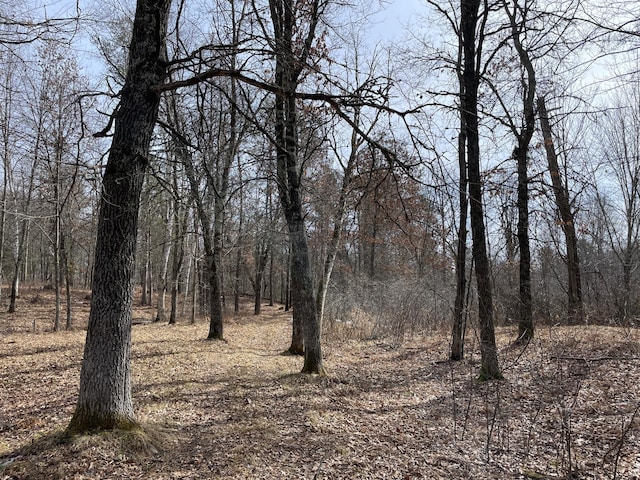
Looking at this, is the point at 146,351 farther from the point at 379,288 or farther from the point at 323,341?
the point at 379,288

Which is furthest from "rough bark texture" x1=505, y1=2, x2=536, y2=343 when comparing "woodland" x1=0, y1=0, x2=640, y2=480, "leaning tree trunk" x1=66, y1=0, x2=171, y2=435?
"leaning tree trunk" x1=66, y1=0, x2=171, y2=435

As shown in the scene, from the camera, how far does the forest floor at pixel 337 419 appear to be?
3.64 metres

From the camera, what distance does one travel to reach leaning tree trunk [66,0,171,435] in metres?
3.69

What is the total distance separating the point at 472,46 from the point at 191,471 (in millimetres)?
7831

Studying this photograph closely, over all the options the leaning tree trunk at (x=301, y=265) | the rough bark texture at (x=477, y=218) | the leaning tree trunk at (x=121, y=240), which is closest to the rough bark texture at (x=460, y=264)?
the rough bark texture at (x=477, y=218)

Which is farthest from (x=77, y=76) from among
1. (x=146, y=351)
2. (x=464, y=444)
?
(x=464, y=444)

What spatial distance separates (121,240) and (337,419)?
3.43m

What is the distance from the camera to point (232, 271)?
27.9 m

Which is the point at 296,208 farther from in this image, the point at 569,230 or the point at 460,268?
the point at 569,230

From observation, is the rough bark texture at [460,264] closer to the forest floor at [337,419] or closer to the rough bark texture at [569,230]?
the forest floor at [337,419]

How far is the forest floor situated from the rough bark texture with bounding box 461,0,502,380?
1.71 feet

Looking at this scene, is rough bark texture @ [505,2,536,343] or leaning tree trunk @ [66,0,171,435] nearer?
leaning tree trunk @ [66,0,171,435]

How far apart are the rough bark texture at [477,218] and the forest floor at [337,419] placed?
52 cm

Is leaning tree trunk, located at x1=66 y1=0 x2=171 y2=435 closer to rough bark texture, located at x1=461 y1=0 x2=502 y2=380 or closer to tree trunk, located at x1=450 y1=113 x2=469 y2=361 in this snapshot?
rough bark texture, located at x1=461 y1=0 x2=502 y2=380
